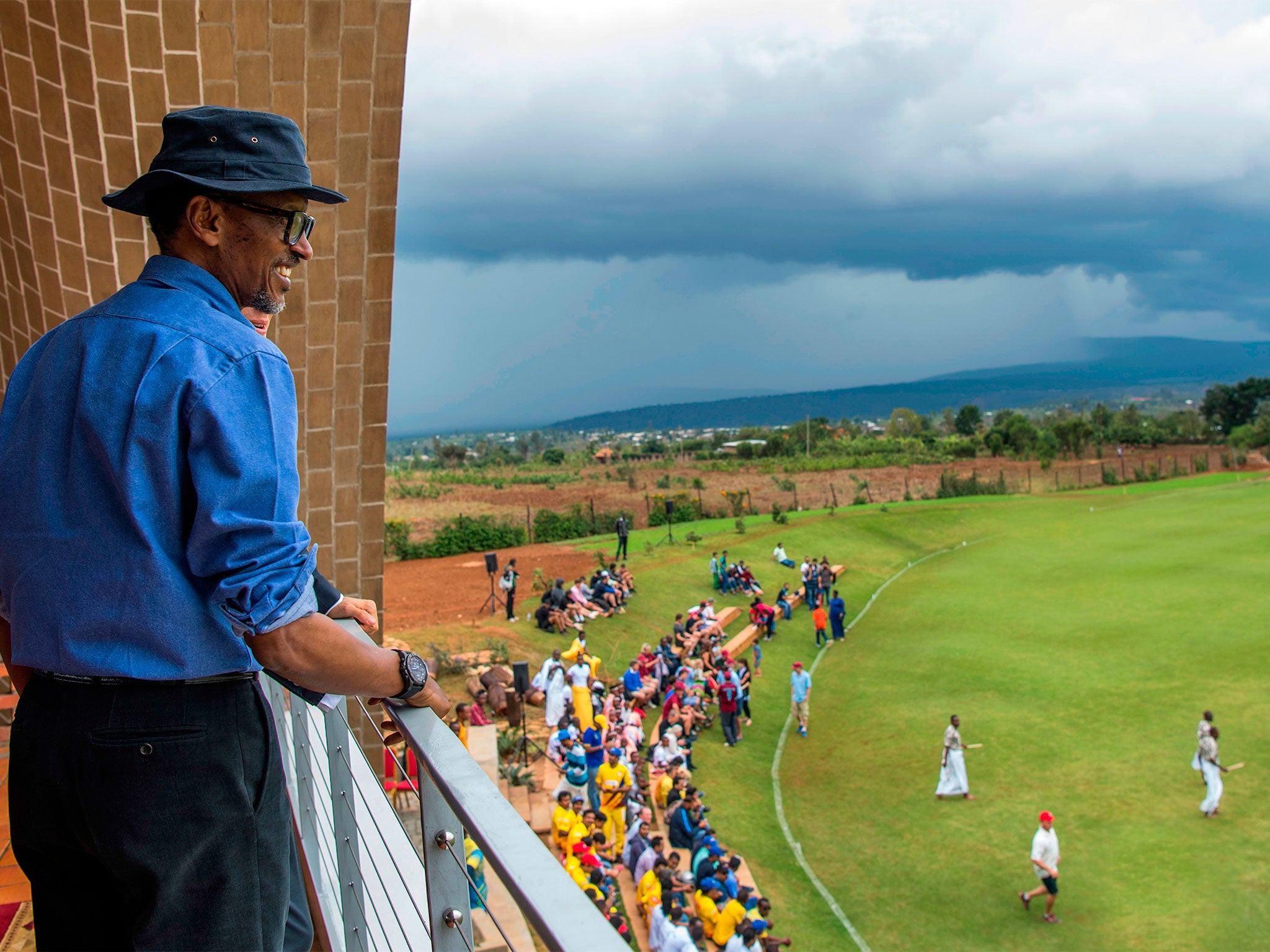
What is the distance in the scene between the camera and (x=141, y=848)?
127cm

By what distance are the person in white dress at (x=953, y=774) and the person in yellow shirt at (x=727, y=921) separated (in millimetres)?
5208

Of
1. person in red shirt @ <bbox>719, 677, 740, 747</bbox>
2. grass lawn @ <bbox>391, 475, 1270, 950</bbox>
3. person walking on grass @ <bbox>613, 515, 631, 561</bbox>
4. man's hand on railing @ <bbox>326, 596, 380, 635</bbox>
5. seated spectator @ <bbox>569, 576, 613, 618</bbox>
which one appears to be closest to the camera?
man's hand on railing @ <bbox>326, 596, 380, 635</bbox>

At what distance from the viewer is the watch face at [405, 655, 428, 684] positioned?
1.44 metres

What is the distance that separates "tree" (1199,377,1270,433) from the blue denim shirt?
6233 centimetres

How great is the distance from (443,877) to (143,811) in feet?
1.32

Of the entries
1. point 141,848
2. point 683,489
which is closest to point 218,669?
point 141,848

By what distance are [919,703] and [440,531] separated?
17.3 m

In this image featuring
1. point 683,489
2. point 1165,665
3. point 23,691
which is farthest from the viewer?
point 683,489

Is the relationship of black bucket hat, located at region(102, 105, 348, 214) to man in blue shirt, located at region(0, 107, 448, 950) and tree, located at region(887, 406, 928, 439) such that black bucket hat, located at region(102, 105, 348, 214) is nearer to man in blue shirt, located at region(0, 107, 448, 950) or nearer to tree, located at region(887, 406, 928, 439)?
man in blue shirt, located at region(0, 107, 448, 950)

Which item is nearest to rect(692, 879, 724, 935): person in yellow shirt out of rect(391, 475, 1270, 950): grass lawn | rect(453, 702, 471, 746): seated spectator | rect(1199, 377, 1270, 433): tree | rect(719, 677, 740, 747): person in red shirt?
rect(391, 475, 1270, 950): grass lawn

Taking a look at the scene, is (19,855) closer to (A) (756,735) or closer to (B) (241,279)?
(B) (241,279)

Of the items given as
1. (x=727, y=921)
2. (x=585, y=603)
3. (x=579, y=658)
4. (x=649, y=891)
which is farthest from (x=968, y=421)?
(x=727, y=921)

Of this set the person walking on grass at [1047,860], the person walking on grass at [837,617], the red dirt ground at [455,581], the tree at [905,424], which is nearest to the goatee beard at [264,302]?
the person walking on grass at [1047,860]

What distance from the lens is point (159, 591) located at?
126 cm
